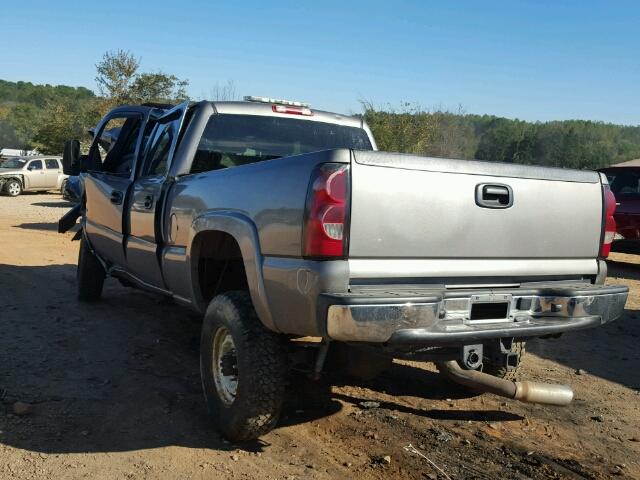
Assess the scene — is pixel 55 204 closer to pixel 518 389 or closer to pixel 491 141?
pixel 518 389

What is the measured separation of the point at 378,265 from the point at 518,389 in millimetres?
1325

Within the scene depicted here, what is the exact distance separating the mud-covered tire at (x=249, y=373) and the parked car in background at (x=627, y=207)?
367 inches

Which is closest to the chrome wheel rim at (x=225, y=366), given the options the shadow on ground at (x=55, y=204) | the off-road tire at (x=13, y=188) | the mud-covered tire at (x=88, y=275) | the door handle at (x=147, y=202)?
the door handle at (x=147, y=202)

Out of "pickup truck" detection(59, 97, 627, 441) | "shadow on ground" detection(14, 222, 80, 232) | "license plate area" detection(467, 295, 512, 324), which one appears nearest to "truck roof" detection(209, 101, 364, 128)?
"pickup truck" detection(59, 97, 627, 441)

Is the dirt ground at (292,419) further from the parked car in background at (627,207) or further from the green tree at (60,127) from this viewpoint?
the green tree at (60,127)

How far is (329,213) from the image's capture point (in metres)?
2.97

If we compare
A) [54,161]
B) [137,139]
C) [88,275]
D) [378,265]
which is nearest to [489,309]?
[378,265]

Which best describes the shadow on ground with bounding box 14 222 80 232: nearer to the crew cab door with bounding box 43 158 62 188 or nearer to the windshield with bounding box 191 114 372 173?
the crew cab door with bounding box 43 158 62 188

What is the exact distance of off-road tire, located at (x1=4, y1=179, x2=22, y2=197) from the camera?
83.2 ft

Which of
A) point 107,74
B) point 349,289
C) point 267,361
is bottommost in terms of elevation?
point 267,361

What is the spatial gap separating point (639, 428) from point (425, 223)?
7.54ft

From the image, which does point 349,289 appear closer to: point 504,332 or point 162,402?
point 504,332

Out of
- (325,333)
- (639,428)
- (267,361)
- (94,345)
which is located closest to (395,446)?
(267,361)

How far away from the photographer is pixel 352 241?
3.00 meters
